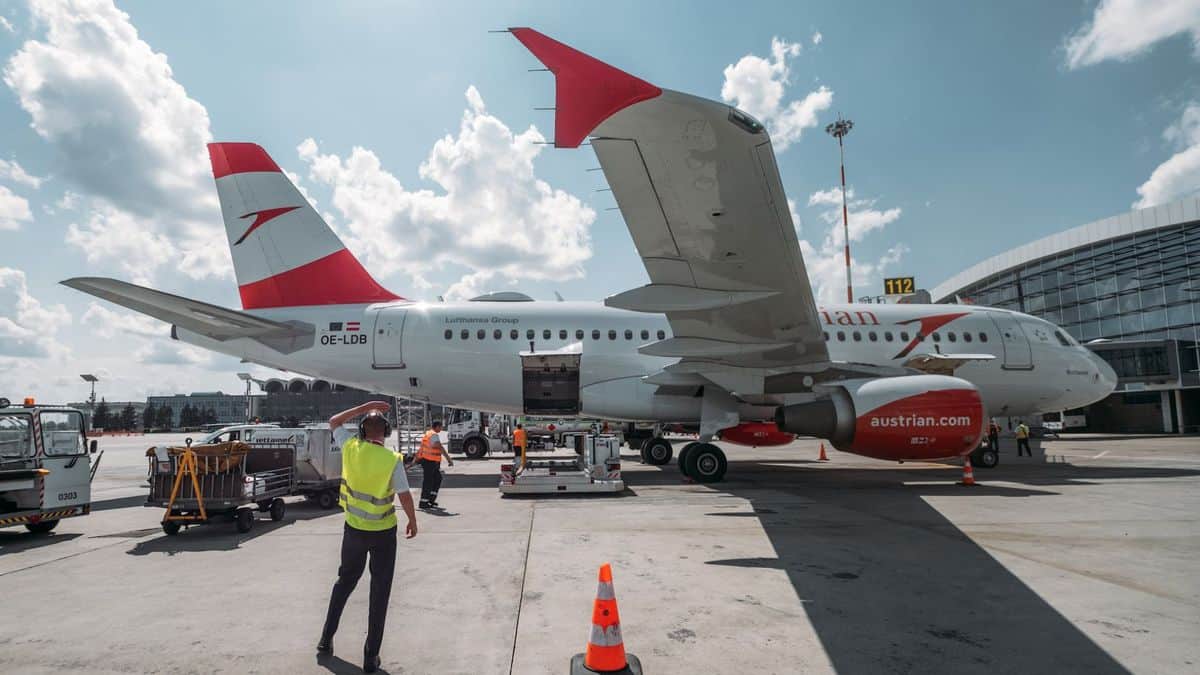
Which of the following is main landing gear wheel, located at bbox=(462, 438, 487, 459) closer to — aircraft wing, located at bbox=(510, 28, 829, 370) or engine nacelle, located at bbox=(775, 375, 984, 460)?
aircraft wing, located at bbox=(510, 28, 829, 370)

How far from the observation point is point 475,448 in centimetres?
2203

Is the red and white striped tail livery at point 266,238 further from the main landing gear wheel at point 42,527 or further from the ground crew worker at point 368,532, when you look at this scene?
the ground crew worker at point 368,532

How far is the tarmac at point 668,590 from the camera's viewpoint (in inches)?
139

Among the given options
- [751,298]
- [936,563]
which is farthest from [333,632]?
[751,298]

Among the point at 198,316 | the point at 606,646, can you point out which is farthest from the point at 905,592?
the point at 198,316

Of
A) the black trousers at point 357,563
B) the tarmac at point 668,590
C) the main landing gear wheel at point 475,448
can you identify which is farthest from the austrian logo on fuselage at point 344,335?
the black trousers at point 357,563

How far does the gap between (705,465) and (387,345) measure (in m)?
7.37

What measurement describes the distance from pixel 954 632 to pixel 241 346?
551 inches

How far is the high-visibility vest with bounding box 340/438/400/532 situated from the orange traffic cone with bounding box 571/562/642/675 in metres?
1.40

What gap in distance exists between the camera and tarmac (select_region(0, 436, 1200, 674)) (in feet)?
11.6

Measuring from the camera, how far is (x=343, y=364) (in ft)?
43.2

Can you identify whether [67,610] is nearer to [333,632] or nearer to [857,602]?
[333,632]

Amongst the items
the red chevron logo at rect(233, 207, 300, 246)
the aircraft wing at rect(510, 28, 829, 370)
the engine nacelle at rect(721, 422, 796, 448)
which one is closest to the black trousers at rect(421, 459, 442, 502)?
the aircraft wing at rect(510, 28, 829, 370)

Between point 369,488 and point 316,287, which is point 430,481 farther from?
point 316,287
